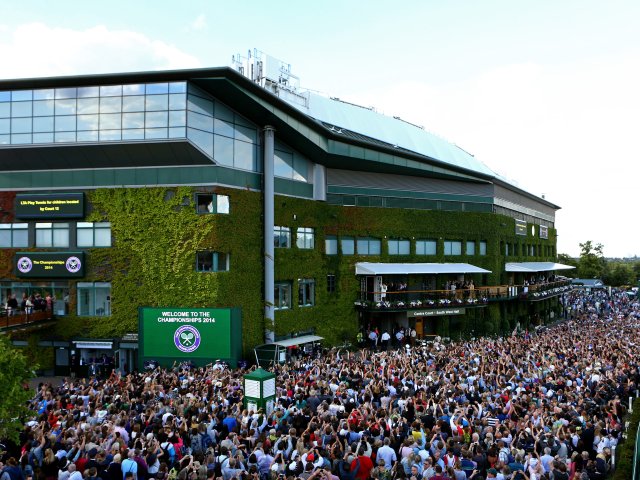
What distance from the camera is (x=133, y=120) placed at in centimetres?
3272

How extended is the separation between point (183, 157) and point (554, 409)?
82.6 ft

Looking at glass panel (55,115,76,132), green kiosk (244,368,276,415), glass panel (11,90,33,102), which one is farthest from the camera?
glass panel (11,90,33,102)

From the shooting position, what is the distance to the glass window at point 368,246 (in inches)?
1745

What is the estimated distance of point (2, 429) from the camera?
12914 millimetres

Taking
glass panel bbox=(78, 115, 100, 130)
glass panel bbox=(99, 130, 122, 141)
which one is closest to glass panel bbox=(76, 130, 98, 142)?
glass panel bbox=(78, 115, 100, 130)

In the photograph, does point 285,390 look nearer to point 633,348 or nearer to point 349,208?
point 633,348

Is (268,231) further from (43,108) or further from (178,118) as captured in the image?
(43,108)

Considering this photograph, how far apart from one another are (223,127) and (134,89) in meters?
5.77

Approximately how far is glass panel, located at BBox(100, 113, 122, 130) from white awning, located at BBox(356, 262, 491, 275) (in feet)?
68.3

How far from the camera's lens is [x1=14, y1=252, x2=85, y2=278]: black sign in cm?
3362

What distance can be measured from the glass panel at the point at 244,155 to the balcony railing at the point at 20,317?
49.5 feet

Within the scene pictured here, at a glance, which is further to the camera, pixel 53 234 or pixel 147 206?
pixel 53 234

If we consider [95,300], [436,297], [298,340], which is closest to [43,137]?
[95,300]

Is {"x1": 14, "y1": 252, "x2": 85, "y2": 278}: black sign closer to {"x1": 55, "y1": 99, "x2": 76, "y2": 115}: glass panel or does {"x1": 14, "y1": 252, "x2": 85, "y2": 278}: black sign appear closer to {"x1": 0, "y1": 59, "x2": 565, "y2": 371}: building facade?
{"x1": 0, "y1": 59, "x2": 565, "y2": 371}: building facade
